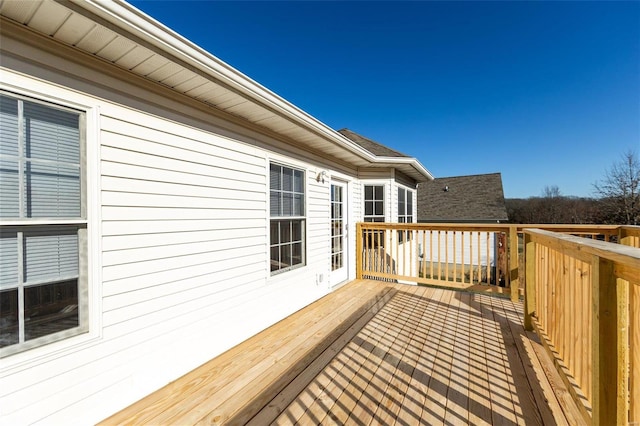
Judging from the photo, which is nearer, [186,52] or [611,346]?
[611,346]

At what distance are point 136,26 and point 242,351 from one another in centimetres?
274

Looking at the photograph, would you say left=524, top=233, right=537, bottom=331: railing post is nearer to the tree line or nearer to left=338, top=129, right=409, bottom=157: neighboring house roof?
left=338, top=129, right=409, bottom=157: neighboring house roof

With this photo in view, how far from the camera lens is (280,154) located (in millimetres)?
3309

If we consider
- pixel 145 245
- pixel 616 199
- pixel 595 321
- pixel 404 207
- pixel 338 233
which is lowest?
pixel 595 321

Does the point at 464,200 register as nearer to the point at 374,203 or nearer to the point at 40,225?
the point at 374,203

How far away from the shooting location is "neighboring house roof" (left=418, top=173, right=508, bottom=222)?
45.7ft

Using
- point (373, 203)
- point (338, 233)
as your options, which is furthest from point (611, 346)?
point (373, 203)

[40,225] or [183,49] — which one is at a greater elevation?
[183,49]

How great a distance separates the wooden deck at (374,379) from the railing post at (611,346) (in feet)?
2.12

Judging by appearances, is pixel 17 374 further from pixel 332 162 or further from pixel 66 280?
pixel 332 162

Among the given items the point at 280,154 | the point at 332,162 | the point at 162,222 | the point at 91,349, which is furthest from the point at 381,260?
the point at 91,349

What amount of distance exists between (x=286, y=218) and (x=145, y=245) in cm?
176

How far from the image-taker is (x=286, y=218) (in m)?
3.43

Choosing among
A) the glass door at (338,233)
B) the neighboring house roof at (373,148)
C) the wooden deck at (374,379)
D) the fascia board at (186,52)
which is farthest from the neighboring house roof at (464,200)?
the fascia board at (186,52)
